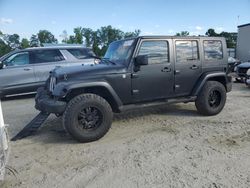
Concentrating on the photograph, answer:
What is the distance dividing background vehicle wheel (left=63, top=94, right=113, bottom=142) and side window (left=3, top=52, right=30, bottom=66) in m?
5.65

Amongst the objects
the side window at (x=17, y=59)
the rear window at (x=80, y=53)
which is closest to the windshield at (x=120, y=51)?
the rear window at (x=80, y=53)

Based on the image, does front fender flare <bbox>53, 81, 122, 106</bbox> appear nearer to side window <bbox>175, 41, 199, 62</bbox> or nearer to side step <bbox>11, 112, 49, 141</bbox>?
side step <bbox>11, 112, 49, 141</bbox>

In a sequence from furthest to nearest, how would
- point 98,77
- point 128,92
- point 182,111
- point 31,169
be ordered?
point 182,111, point 128,92, point 98,77, point 31,169

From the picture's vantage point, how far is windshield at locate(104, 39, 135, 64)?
5842mm

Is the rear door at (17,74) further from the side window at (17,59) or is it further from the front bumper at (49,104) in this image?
the front bumper at (49,104)

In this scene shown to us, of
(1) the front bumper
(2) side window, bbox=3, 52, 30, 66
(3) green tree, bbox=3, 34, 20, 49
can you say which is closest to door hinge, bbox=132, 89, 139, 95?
(1) the front bumper

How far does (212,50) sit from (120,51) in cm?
213

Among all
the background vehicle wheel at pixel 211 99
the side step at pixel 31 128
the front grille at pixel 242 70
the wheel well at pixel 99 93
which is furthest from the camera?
the front grille at pixel 242 70

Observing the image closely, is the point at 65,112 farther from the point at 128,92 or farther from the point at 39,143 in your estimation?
the point at 128,92

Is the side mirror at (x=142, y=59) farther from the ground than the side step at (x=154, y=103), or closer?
farther from the ground

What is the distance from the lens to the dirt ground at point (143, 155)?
11.9 feet

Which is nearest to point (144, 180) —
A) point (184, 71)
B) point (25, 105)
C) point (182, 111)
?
point (184, 71)

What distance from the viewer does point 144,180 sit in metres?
3.59

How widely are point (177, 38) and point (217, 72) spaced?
127cm
